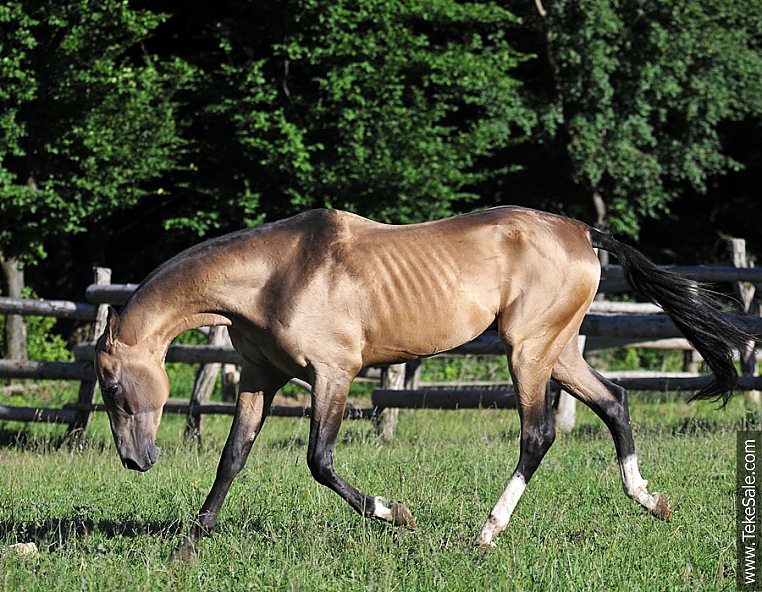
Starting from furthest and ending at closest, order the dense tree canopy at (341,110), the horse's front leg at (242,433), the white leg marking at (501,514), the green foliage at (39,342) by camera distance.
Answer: the green foliage at (39,342)
the dense tree canopy at (341,110)
the horse's front leg at (242,433)
the white leg marking at (501,514)

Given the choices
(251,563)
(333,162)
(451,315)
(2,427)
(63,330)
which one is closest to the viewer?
(251,563)

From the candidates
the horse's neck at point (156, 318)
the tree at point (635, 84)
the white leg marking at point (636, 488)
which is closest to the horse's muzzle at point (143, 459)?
the horse's neck at point (156, 318)

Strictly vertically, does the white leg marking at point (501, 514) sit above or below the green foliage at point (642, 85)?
below

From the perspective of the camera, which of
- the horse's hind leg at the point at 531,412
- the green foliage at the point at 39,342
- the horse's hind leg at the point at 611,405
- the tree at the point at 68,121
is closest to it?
the horse's hind leg at the point at 531,412

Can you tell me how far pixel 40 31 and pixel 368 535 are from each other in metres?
12.1

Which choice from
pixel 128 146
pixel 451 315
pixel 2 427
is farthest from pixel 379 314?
pixel 128 146

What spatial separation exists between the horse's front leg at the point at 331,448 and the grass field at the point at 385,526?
3.8 inches

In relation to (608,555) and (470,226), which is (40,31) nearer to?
(470,226)

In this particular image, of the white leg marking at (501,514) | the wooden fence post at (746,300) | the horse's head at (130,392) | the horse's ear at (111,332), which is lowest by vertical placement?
the wooden fence post at (746,300)

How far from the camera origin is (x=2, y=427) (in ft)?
33.1

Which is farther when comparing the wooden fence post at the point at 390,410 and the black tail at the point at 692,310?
the wooden fence post at the point at 390,410

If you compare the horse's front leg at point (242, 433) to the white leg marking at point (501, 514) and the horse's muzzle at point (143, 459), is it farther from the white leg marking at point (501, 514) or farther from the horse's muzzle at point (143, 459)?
the white leg marking at point (501, 514)

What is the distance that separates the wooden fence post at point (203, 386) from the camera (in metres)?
9.31

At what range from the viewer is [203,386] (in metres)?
9.57
